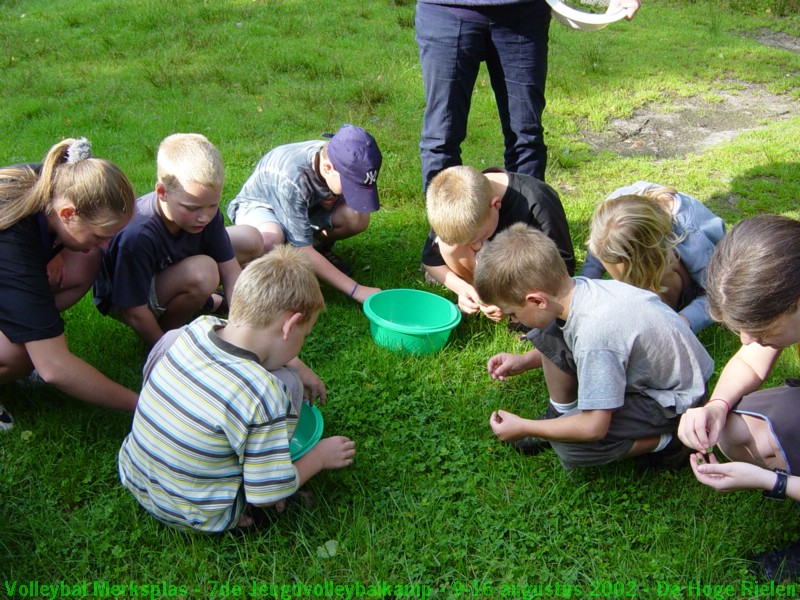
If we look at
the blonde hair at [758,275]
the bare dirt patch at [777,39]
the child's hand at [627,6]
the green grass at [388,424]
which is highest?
the child's hand at [627,6]

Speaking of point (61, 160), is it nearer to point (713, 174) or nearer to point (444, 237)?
point (444, 237)

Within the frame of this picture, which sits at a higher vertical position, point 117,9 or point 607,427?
point 117,9

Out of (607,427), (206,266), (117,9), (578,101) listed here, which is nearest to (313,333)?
(206,266)

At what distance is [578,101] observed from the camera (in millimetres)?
5660

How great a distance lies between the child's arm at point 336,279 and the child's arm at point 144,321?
2.76 feet

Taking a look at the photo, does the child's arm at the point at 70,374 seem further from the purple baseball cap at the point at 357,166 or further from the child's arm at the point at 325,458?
the purple baseball cap at the point at 357,166

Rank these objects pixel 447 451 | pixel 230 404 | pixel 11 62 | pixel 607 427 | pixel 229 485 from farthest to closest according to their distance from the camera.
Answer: pixel 11 62 → pixel 447 451 → pixel 607 427 → pixel 229 485 → pixel 230 404

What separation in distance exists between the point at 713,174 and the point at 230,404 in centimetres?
401

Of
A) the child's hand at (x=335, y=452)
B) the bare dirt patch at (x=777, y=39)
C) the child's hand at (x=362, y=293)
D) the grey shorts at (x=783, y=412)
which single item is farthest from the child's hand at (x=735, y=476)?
the bare dirt patch at (x=777, y=39)

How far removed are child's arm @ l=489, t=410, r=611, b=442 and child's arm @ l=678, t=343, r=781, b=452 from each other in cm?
25

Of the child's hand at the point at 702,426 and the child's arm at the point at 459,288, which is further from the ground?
the child's hand at the point at 702,426

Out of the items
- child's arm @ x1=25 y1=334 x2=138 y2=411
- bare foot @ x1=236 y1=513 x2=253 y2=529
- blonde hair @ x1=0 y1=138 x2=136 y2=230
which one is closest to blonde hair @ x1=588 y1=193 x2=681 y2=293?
bare foot @ x1=236 y1=513 x2=253 y2=529

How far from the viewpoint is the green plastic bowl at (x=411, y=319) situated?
2920 mm

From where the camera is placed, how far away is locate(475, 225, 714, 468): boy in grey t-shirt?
211cm
